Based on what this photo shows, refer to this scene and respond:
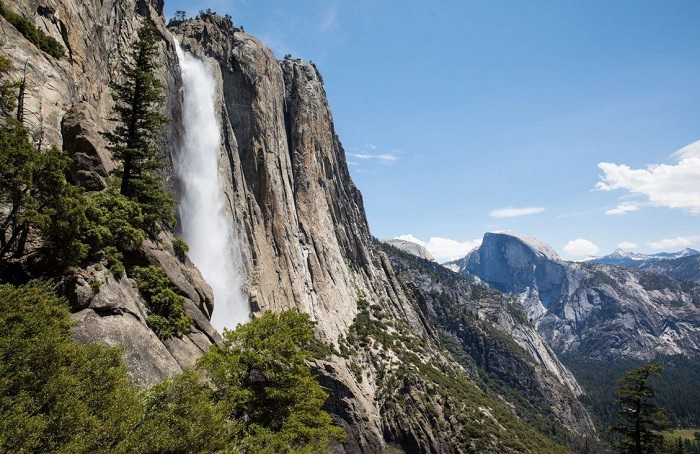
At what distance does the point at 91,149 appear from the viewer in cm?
2733

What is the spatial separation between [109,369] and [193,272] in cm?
1859

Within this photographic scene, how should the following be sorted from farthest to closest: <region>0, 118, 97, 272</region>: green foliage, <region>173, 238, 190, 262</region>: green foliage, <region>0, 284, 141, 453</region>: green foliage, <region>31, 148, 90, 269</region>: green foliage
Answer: <region>173, 238, 190, 262</region>: green foliage
<region>31, 148, 90, 269</region>: green foliage
<region>0, 118, 97, 272</region>: green foliage
<region>0, 284, 141, 453</region>: green foliage

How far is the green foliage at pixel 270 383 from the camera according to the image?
2000 centimetres

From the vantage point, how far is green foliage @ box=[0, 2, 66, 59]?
2862 cm

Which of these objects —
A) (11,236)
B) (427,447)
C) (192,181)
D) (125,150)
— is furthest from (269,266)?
(11,236)

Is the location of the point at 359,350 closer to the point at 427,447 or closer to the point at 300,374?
the point at 427,447

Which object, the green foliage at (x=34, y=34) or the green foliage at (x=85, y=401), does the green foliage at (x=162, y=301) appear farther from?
the green foliage at (x=34, y=34)

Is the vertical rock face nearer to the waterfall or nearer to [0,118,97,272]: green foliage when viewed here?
the waterfall

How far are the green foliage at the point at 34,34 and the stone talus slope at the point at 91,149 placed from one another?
74cm

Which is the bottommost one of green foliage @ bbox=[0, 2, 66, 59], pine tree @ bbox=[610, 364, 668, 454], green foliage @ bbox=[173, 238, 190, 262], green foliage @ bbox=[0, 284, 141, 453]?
pine tree @ bbox=[610, 364, 668, 454]

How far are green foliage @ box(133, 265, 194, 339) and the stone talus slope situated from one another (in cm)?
58

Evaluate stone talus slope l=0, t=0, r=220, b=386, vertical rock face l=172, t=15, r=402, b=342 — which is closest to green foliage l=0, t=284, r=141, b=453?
stone talus slope l=0, t=0, r=220, b=386

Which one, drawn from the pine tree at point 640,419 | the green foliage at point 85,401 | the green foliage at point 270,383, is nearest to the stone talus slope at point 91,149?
the green foliage at point 85,401

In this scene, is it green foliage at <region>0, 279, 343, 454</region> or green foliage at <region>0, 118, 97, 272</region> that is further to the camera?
green foliage at <region>0, 118, 97, 272</region>
